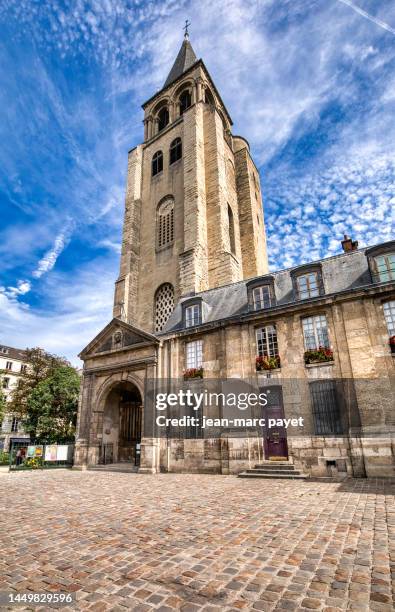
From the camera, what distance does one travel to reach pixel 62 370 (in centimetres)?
2675

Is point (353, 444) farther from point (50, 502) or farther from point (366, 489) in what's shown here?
point (50, 502)

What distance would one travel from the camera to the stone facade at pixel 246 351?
11633mm

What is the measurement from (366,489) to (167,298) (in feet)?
61.8

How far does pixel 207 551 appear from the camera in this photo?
14.7 feet

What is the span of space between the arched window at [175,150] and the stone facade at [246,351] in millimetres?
3519

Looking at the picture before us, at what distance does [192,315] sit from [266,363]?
15.9 ft

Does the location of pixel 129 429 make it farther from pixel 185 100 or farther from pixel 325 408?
pixel 185 100

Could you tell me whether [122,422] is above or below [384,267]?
below

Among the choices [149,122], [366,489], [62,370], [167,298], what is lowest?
[366,489]

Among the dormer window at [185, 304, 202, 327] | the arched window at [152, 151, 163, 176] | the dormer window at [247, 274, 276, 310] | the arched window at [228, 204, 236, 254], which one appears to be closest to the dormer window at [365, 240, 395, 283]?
the dormer window at [247, 274, 276, 310]

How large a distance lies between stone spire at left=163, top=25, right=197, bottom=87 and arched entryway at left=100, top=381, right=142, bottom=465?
31.5 m

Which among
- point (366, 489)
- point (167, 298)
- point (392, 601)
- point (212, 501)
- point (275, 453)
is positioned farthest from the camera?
point (167, 298)

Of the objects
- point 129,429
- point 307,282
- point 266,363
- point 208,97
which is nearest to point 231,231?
point 208,97

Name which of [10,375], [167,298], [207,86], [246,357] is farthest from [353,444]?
[10,375]
